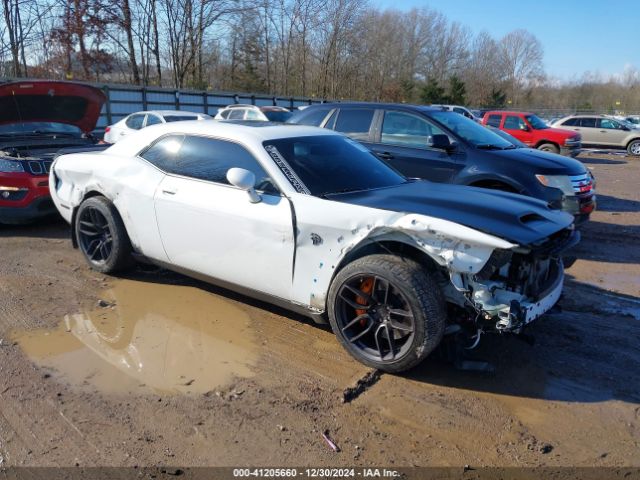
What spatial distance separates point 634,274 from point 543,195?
1.33m

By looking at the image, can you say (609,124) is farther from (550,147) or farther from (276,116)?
(276,116)

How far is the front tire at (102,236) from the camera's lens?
194 inches

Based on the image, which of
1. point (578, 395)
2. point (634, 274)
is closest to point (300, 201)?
point (578, 395)

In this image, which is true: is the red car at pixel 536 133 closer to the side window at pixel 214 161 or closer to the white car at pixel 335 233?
the white car at pixel 335 233

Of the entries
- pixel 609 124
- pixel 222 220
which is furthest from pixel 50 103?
pixel 609 124

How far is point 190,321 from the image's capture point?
425 centimetres

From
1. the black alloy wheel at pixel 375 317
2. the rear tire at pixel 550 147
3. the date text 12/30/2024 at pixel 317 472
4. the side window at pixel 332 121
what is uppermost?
the side window at pixel 332 121

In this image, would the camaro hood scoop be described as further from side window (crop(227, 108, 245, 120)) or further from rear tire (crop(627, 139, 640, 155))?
rear tire (crop(627, 139, 640, 155))

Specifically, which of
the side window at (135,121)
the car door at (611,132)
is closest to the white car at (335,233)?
the side window at (135,121)

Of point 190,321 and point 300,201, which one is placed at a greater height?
point 300,201

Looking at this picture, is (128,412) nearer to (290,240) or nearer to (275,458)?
(275,458)

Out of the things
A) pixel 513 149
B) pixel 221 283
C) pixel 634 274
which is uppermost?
pixel 513 149

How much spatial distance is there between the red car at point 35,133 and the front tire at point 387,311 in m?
4.90

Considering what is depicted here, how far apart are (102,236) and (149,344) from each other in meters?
1.81
